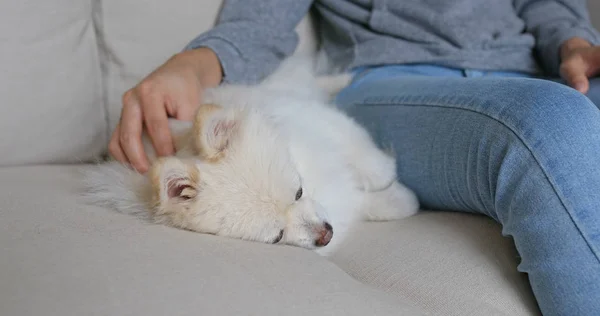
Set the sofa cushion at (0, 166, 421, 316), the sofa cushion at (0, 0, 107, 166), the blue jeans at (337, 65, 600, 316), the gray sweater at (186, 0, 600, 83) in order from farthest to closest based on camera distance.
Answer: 1. the gray sweater at (186, 0, 600, 83)
2. the sofa cushion at (0, 0, 107, 166)
3. the blue jeans at (337, 65, 600, 316)
4. the sofa cushion at (0, 166, 421, 316)

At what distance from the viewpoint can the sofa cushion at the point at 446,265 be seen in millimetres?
969

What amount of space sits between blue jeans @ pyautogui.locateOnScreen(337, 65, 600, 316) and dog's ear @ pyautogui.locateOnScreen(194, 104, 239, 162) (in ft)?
1.59

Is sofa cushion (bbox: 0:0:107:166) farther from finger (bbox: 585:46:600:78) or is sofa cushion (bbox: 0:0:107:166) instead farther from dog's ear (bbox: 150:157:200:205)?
finger (bbox: 585:46:600:78)

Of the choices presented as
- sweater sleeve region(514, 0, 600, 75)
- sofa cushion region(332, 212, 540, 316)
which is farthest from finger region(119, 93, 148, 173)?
sweater sleeve region(514, 0, 600, 75)

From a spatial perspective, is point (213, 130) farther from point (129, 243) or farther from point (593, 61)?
point (593, 61)

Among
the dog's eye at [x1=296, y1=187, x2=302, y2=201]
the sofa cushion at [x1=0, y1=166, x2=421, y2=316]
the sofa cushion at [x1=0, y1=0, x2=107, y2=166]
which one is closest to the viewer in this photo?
the sofa cushion at [x1=0, y1=166, x2=421, y2=316]

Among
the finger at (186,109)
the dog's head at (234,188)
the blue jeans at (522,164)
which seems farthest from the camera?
the finger at (186,109)

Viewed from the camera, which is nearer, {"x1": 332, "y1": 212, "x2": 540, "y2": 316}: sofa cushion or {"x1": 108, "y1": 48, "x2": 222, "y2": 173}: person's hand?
{"x1": 332, "y1": 212, "x2": 540, "y2": 316}: sofa cushion

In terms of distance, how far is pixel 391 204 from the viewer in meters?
1.34

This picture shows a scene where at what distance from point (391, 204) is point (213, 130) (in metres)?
0.50

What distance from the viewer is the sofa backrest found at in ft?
4.55

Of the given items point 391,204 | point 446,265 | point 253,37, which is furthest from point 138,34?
point 446,265

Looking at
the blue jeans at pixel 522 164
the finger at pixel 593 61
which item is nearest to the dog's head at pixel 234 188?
the blue jeans at pixel 522 164

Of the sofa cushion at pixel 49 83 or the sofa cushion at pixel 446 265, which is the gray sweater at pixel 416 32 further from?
the sofa cushion at pixel 446 265
